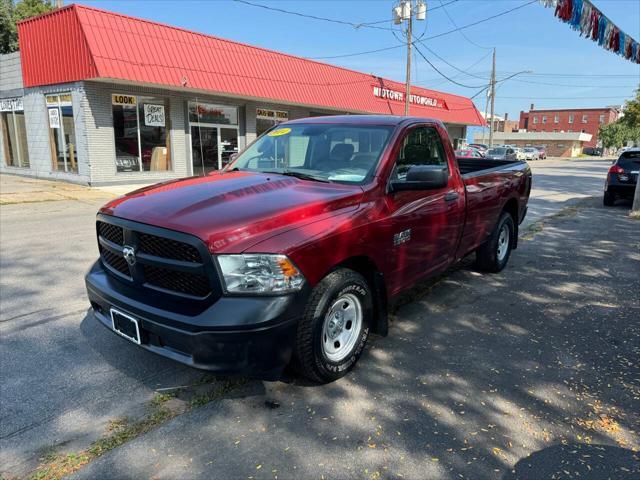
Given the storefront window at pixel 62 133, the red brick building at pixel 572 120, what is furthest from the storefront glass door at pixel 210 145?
the red brick building at pixel 572 120

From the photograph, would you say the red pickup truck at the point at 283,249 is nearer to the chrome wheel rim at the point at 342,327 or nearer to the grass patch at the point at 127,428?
the chrome wheel rim at the point at 342,327

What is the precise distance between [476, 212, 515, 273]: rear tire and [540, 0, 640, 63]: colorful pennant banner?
5182 mm

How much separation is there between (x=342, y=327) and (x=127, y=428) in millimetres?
1531

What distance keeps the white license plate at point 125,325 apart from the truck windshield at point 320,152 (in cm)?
169

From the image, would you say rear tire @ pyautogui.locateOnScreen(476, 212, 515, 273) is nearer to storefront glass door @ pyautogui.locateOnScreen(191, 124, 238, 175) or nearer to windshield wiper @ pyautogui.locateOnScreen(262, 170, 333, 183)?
windshield wiper @ pyautogui.locateOnScreen(262, 170, 333, 183)

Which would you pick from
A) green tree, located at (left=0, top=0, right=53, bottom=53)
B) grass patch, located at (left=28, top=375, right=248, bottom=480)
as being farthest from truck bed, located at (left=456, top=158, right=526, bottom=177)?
green tree, located at (left=0, top=0, right=53, bottom=53)

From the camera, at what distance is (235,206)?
2.96 meters

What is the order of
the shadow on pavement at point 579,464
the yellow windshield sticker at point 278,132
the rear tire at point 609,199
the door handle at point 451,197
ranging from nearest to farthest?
the shadow on pavement at point 579,464 → the door handle at point 451,197 → the yellow windshield sticker at point 278,132 → the rear tire at point 609,199

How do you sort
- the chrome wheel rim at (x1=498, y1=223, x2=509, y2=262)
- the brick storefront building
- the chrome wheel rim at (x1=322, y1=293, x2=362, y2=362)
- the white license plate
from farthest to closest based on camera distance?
the brick storefront building, the chrome wheel rim at (x1=498, y1=223, x2=509, y2=262), the chrome wheel rim at (x1=322, y1=293, x2=362, y2=362), the white license plate

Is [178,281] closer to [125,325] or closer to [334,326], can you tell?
[125,325]

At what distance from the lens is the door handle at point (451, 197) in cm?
443

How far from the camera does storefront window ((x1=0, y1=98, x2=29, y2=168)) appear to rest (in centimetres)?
1855

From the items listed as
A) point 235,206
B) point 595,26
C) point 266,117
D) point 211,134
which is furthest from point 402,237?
point 266,117

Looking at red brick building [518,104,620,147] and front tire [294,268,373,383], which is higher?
red brick building [518,104,620,147]
